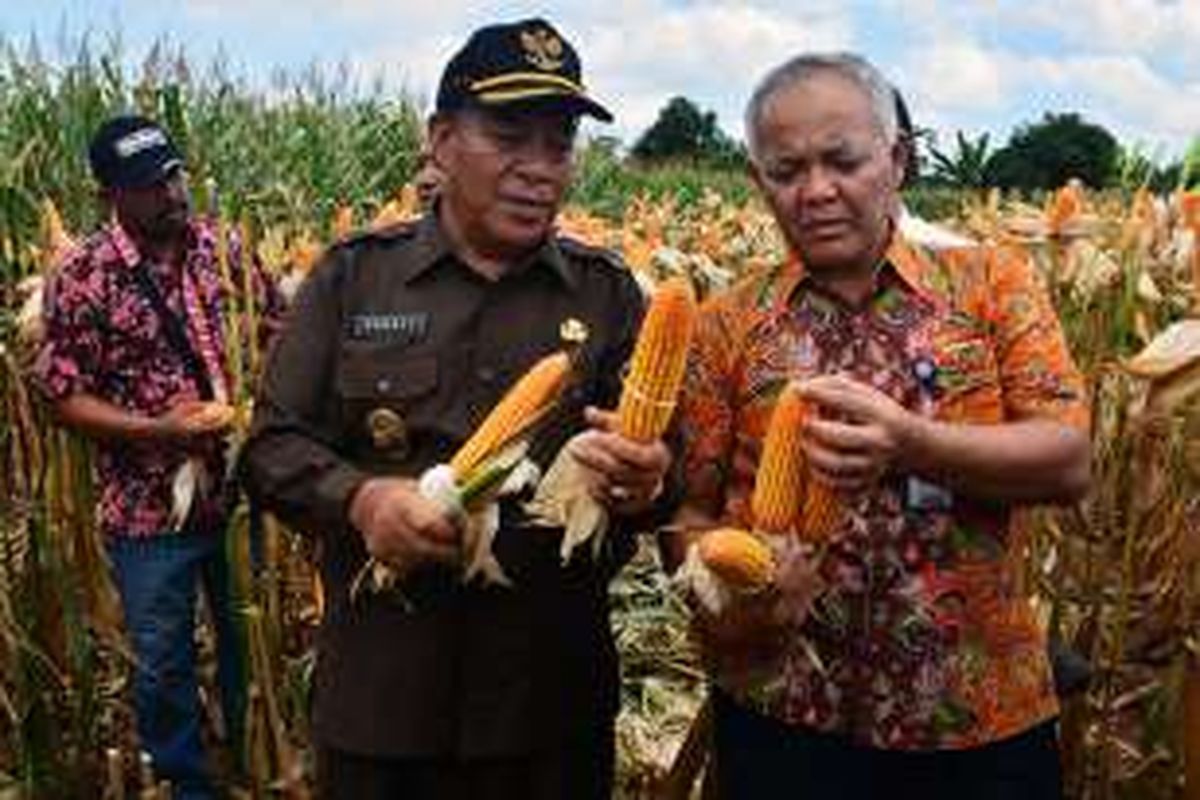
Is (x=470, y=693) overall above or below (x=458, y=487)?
below

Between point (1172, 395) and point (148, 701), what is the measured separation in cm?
274

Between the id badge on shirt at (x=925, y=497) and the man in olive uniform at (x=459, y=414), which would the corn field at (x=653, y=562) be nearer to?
the id badge on shirt at (x=925, y=497)

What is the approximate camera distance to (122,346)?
185 inches

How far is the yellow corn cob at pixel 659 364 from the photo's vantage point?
96.7 inches

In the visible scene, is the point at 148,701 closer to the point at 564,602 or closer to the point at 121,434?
the point at 121,434

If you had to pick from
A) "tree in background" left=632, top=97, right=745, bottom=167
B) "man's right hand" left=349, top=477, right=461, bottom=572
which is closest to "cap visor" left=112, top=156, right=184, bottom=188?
"man's right hand" left=349, top=477, right=461, bottom=572

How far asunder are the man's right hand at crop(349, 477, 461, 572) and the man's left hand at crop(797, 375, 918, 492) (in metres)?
0.56

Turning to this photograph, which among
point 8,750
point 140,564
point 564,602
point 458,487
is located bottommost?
point 8,750

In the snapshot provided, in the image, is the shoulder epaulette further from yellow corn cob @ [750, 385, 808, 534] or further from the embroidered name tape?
yellow corn cob @ [750, 385, 808, 534]

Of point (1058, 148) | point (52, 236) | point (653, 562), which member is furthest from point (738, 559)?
point (1058, 148)

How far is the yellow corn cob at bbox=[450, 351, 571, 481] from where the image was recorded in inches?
104

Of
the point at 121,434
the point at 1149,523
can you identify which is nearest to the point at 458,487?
the point at 1149,523

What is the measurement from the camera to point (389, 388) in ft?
9.45

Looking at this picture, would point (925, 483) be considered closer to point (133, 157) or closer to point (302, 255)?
point (133, 157)
